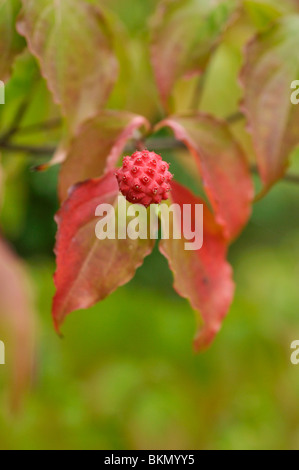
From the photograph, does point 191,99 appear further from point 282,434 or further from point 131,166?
point 282,434

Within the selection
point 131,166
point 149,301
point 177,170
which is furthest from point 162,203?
point 177,170

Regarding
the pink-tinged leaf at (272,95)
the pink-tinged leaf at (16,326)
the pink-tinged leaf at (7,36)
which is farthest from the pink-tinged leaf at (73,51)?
the pink-tinged leaf at (16,326)

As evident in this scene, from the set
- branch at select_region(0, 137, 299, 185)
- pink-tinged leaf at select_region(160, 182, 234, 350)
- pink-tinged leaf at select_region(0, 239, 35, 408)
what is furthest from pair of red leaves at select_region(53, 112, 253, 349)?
pink-tinged leaf at select_region(0, 239, 35, 408)

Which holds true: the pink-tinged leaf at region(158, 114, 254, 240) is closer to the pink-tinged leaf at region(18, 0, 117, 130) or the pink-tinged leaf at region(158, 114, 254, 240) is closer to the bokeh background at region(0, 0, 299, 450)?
the pink-tinged leaf at region(18, 0, 117, 130)

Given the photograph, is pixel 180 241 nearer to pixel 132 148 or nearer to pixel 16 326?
pixel 132 148

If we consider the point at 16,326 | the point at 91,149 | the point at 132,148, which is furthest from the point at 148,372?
the point at 91,149

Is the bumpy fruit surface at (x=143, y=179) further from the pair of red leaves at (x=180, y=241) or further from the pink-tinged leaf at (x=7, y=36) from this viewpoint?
the pink-tinged leaf at (x=7, y=36)

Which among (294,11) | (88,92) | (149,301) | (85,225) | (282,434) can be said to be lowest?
(282,434)
